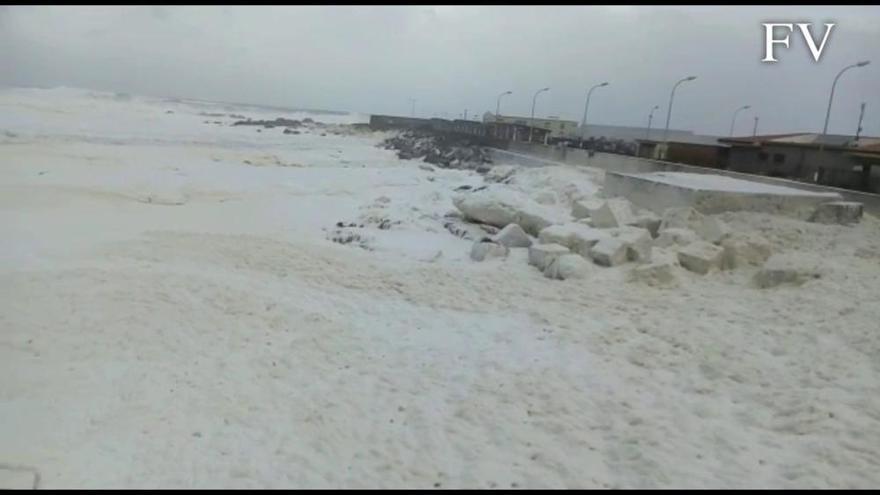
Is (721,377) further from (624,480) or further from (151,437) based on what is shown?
(151,437)

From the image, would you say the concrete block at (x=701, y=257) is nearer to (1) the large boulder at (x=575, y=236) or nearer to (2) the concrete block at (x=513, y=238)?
(1) the large boulder at (x=575, y=236)

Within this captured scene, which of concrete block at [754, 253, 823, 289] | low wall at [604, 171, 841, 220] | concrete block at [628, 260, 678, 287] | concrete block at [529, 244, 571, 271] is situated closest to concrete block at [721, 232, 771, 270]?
concrete block at [754, 253, 823, 289]

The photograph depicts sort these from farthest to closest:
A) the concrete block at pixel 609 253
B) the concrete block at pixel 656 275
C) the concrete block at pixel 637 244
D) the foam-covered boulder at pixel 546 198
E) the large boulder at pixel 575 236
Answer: the foam-covered boulder at pixel 546 198
the large boulder at pixel 575 236
the concrete block at pixel 637 244
the concrete block at pixel 609 253
the concrete block at pixel 656 275

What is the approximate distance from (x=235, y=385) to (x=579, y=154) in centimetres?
1898

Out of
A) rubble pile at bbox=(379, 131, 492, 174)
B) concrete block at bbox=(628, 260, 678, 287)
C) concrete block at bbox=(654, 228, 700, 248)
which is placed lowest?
concrete block at bbox=(628, 260, 678, 287)

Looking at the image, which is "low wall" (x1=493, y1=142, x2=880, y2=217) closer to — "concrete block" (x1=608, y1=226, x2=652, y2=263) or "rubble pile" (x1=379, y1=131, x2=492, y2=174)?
"rubble pile" (x1=379, y1=131, x2=492, y2=174)

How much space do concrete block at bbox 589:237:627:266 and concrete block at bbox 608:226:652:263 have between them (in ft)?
0.33

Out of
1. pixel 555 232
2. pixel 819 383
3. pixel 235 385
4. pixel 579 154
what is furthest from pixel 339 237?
pixel 579 154

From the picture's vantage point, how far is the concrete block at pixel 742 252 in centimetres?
824

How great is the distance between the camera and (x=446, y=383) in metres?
5.03

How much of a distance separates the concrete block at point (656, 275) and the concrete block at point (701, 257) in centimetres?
42

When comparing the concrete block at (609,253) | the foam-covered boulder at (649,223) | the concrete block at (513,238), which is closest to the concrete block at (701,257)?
the concrete block at (609,253)

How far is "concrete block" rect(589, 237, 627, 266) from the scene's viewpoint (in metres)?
8.50

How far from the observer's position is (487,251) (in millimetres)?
9406
